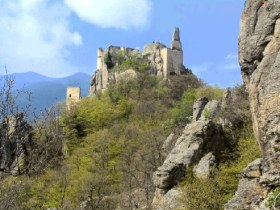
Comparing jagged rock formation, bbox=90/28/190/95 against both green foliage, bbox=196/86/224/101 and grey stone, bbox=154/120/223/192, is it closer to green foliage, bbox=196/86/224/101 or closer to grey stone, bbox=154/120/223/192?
green foliage, bbox=196/86/224/101

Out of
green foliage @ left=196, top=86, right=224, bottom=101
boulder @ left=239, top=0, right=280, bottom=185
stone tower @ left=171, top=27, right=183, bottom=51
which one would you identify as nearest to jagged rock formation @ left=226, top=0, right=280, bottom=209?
boulder @ left=239, top=0, right=280, bottom=185

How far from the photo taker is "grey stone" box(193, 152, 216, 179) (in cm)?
2808

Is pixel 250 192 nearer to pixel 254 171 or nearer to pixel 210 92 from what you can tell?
pixel 254 171

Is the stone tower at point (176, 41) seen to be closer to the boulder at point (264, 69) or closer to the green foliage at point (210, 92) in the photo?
the green foliage at point (210, 92)

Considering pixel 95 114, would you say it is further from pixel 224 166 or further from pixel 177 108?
pixel 224 166

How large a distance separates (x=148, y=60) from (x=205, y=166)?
47.9 m

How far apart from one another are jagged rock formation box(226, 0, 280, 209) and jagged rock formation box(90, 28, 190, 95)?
187 ft

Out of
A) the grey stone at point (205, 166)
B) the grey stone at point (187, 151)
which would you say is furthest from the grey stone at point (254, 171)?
the grey stone at point (187, 151)

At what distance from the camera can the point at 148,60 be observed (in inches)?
2975

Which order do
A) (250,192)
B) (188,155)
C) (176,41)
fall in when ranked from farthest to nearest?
(176,41) < (188,155) < (250,192)

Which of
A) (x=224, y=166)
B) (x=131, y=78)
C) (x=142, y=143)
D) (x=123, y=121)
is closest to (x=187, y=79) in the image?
(x=131, y=78)

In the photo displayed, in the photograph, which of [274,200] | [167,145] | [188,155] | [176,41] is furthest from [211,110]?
[176,41]

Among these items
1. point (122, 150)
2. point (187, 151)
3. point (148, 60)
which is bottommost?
point (187, 151)

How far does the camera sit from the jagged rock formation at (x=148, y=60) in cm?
7375
